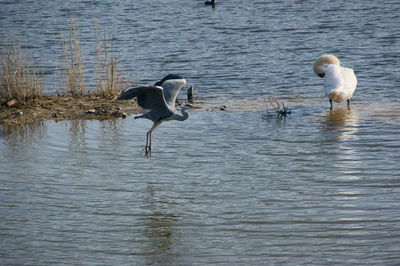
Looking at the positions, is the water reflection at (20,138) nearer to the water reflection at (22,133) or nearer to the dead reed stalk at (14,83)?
the water reflection at (22,133)

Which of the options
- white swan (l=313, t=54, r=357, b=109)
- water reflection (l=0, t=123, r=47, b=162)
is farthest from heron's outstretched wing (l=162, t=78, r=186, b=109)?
white swan (l=313, t=54, r=357, b=109)

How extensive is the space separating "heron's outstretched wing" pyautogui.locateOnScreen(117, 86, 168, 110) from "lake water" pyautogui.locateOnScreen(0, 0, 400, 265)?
1.94ft

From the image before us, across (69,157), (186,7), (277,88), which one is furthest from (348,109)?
(186,7)

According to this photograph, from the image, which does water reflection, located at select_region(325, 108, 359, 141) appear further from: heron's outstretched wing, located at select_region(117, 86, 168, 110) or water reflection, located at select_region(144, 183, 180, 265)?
water reflection, located at select_region(144, 183, 180, 265)

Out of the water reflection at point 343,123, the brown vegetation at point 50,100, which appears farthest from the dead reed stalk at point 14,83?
the water reflection at point 343,123

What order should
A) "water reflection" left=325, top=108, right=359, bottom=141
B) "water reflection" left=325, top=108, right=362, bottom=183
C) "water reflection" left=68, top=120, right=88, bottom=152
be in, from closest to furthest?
"water reflection" left=325, top=108, right=362, bottom=183
"water reflection" left=68, top=120, right=88, bottom=152
"water reflection" left=325, top=108, right=359, bottom=141

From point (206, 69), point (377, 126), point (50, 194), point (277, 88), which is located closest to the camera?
point (50, 194)

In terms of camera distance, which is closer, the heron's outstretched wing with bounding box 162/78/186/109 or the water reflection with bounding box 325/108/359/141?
the heron's outstretched wing with bounding box 162/78/186/109

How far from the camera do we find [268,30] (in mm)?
19938

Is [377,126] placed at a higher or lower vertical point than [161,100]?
lower

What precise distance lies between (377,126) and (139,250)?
5014 millimetres

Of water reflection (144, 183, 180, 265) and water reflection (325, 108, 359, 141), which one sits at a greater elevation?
water reflection (144, 183, 180, 265)

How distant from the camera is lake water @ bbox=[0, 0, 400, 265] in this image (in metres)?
5.51

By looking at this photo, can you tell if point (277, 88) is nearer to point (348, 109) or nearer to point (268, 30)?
point (348, 109)
